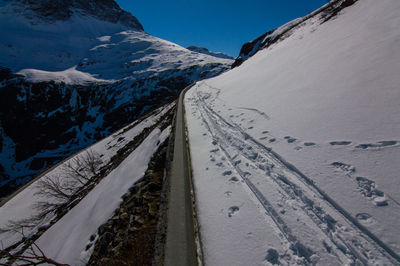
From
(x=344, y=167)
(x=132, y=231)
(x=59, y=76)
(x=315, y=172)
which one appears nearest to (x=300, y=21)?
(x=344, y=167)

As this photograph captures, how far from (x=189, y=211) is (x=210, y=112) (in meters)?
7.34

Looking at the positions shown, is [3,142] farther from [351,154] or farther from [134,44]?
[351,154]

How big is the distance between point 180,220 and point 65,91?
121356 millimetres

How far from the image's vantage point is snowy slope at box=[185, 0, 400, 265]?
244 centimetres

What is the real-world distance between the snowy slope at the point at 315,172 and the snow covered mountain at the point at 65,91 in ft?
193

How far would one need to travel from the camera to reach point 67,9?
17400 cm

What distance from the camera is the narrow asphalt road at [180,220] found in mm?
2773

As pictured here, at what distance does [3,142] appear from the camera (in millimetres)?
83688

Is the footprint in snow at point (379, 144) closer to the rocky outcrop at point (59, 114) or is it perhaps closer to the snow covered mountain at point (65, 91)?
the snow covered mountain at point (65, 91)

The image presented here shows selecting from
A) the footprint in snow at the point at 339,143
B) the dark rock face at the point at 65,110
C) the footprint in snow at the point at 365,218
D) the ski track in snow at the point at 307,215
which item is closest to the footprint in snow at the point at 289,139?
the ski track in snow at the point at 307,215

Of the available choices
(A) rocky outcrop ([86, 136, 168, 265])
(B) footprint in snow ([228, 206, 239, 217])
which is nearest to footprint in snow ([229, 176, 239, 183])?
(B) footprint in snow ([228, 206, 239, 217])

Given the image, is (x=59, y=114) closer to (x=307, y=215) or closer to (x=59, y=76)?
(x=59, y=76)

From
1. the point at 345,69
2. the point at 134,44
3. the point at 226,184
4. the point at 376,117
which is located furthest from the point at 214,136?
the point at 134,44

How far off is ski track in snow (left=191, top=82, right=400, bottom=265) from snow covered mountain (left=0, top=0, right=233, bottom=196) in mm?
60399
